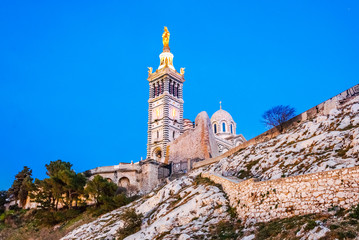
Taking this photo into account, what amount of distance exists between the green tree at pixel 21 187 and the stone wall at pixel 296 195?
44601mm

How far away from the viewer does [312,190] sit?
49.4ft

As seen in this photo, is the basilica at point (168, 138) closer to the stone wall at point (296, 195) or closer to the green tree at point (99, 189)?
the green tree at point (99, 189)

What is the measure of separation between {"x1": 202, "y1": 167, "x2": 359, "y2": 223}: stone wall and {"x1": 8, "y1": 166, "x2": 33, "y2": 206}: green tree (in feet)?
146

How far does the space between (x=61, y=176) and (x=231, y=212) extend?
30705 mm

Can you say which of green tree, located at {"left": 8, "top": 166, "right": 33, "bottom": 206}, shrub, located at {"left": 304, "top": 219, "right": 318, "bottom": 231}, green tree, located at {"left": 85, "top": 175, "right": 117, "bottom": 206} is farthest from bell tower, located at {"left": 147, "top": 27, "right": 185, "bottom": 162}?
shrub, located at {"left": 304, "top": 219, "right": 318, "bottom": 231}

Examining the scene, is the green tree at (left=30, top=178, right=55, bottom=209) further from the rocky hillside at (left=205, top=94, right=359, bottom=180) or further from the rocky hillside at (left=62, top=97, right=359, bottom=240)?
the rocky hillside at (left=205, top=94, right=359, bottom=180)

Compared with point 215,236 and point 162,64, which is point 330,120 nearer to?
point 215,236

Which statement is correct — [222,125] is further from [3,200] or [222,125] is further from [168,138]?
[3,200]

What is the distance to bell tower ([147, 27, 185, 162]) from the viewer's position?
71000 mm

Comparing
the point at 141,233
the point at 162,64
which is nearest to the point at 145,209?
the point at 141,233

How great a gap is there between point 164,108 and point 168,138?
6.86 meters

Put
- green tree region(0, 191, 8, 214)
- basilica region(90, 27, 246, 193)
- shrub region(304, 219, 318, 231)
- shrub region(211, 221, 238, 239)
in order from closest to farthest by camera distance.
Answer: shrub region(304, 219, 318, 231)
shrub region(211, 221, 238, 239)
basilica region(90, 27, 246, 193)
green tree region(0, 191, 8, 214)

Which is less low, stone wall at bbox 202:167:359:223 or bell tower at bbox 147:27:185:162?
bell tower at bbox 147:27:185:162

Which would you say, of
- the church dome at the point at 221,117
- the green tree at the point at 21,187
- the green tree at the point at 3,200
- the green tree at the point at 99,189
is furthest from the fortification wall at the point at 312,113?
the church dome at the point at 221,117
